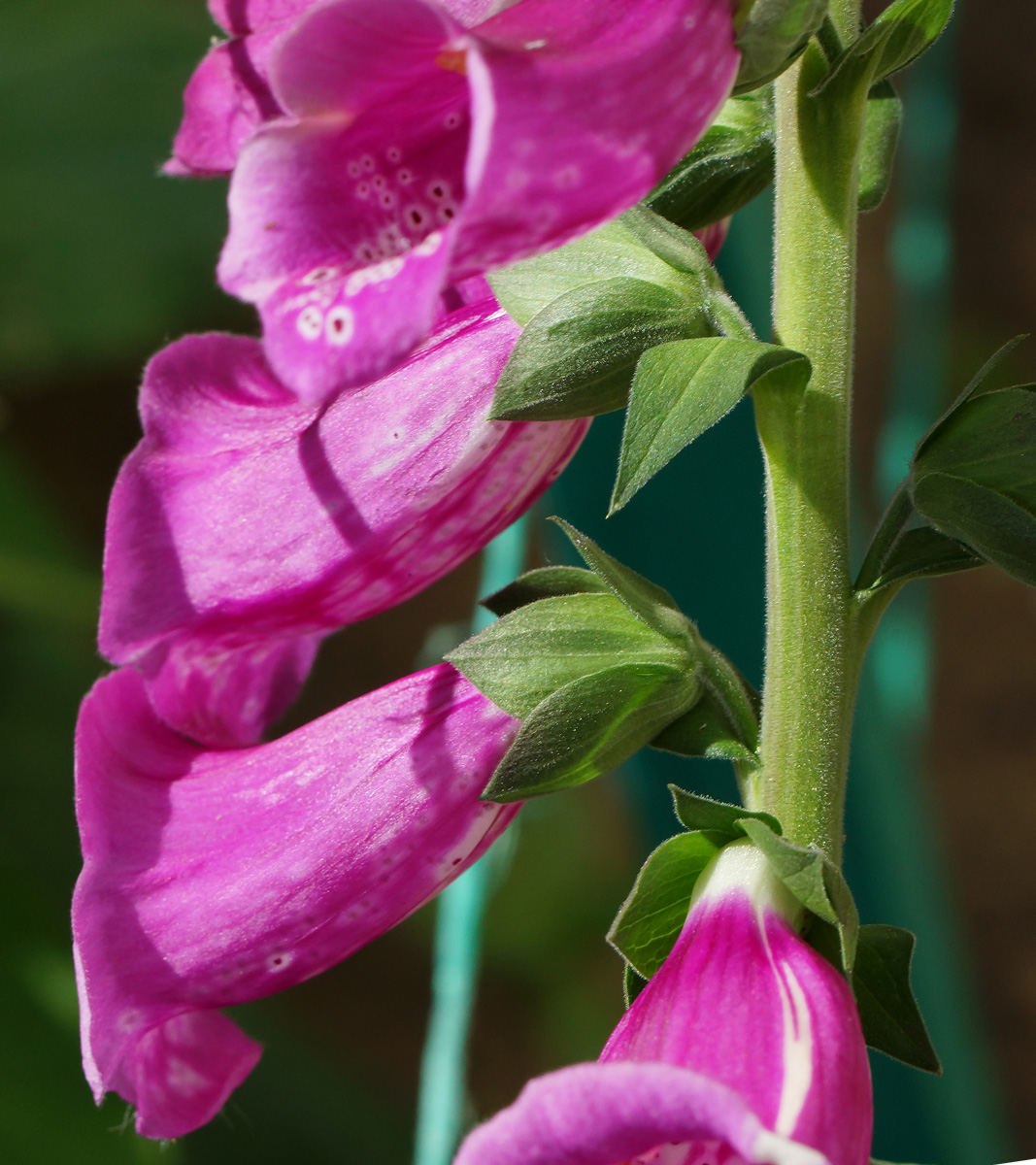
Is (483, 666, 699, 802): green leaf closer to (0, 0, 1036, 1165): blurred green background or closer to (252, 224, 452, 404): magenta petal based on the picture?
(252, 224, 452, 404): magenta petal

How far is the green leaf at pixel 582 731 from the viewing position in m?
0.45

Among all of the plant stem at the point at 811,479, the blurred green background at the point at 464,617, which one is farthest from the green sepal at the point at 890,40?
the blurred green background at the point at 464,617

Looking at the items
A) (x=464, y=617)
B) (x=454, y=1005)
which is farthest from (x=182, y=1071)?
(x=464, y=617)

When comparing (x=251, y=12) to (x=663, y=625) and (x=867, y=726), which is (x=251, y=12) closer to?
(x=663, y=625)

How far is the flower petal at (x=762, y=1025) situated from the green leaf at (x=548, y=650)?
0.08 metres

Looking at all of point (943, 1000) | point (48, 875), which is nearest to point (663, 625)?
point (943, 1000)

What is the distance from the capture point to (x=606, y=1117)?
1.06 ft

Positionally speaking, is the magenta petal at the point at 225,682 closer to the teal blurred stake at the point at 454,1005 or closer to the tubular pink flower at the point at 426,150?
the tubular pink flower at the point at 426,150

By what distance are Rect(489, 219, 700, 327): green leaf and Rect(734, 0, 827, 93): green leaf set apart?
8 centimetres

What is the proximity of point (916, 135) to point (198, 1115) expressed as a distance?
7.31 feet

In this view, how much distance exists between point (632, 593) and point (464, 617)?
2.24 m

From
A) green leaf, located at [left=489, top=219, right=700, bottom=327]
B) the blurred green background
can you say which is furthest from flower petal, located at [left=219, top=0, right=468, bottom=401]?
the blurred green background

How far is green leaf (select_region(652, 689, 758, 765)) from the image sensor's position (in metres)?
0.48

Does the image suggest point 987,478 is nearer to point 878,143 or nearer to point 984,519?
point 984,519
